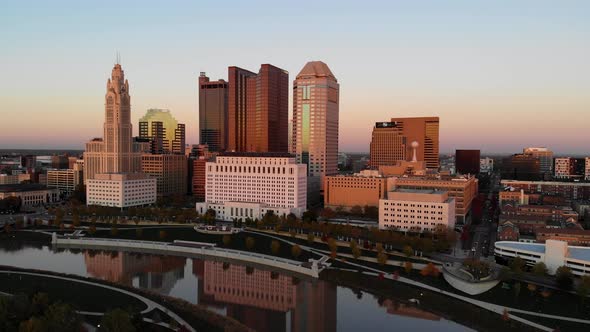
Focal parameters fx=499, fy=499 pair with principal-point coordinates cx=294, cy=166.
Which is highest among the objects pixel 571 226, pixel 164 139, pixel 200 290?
pixel 164 139

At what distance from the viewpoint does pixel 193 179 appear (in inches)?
2437

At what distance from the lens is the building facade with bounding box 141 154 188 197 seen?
59938 mm

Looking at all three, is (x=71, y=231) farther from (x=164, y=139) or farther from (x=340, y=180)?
(x=164, y=139)

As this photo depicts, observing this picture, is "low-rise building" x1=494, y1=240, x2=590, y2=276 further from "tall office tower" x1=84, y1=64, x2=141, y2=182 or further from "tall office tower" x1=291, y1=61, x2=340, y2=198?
"tall office tower" x1=84, y1=64, x2=141, y2=182

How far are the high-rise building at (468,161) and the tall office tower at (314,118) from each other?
40761 mm

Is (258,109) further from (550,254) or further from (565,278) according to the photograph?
(565,278)

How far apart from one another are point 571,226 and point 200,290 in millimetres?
25568

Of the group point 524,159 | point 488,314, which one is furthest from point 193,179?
point 524,159

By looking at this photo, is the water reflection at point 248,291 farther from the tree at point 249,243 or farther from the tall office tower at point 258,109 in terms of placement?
the tall office tower at point 258,109

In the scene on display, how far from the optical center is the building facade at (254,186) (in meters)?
45.0

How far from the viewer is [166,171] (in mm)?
60594

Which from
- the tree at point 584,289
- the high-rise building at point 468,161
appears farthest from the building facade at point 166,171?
the high-rise building at point 468,161

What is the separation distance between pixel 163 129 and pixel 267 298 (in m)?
78.3

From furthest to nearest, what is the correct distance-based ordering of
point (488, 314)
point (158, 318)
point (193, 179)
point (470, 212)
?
point (193, 179)
point (470, 212)
point (488, 314)
point (158, 318)
